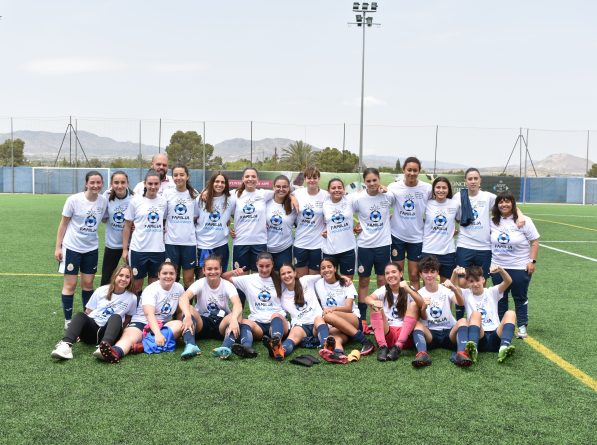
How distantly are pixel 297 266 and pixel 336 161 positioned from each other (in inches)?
1386

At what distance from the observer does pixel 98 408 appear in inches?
149

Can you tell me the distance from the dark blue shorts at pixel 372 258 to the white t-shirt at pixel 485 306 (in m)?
0.97

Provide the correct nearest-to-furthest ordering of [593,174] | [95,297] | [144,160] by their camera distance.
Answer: [95,297]
[144,160]
[593,174]

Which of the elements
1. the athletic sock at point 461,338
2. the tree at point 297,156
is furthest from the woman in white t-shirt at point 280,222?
the tree at point 297,156

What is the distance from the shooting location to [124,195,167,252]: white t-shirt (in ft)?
18.9

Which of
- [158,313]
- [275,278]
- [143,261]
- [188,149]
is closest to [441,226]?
[275,278]

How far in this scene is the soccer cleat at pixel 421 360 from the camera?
187 inches

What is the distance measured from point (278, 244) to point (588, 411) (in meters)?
3.31

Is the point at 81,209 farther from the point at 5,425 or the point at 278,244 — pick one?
the point at 5,425

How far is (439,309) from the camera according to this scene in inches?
207

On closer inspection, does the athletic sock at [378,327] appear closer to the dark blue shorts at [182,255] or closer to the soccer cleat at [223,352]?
the soccer cleat at [223,352]

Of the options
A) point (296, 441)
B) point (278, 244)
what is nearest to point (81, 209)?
point (278, 244)

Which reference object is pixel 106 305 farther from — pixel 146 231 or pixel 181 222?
pixel 181 222

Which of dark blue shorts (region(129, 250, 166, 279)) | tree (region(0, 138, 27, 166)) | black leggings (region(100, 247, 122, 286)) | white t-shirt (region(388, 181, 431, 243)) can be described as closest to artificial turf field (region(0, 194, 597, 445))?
black leggings (region(100, 247, 122, 286))
